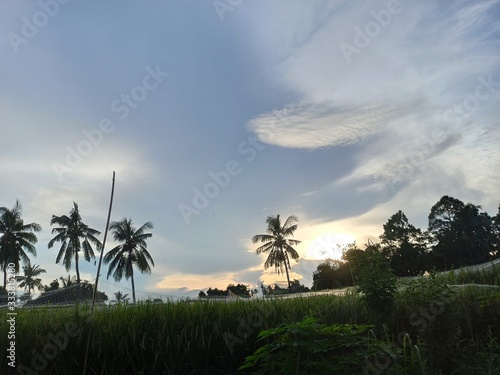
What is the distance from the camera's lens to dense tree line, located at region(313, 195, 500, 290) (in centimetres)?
5056

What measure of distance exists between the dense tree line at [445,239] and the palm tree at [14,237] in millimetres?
39644

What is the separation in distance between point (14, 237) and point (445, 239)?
165 feet

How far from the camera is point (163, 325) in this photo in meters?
6.02

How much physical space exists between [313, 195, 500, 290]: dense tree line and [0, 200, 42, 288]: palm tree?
130 feet

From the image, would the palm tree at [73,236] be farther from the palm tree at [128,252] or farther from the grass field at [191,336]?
the grass field at [191,336]

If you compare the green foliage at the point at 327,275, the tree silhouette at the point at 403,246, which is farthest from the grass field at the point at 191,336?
the tree silhouette at the point at 403,246

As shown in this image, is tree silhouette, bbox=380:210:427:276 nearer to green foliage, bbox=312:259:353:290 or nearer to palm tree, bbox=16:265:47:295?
green foliage, bbox=312:259:353:290

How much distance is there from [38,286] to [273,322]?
65.7 metres

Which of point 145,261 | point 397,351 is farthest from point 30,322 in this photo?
point 145,261

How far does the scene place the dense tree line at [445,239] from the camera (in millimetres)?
50562

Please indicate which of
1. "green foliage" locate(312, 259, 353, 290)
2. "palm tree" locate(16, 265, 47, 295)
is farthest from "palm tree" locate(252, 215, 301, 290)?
"palm tree" locate(16, 265, 47, 295)

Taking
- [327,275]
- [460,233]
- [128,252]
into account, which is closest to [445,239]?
[460,233]

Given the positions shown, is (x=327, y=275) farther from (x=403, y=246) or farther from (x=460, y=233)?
(x=460, y=233)

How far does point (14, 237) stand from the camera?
43.8 m
